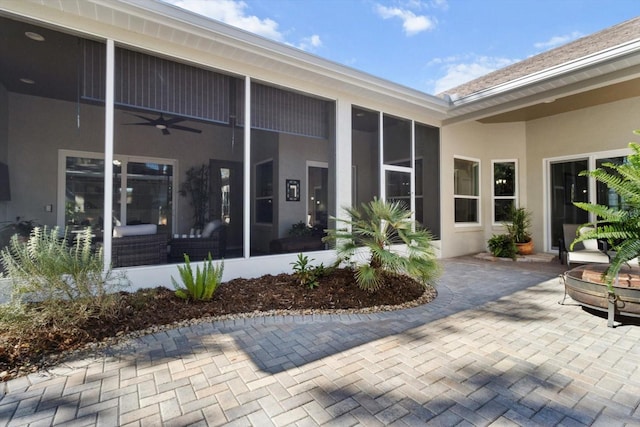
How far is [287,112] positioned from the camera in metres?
5.48

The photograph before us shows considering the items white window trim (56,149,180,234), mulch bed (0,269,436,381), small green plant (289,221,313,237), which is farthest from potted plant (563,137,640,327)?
white window trim (56,149,180,234)

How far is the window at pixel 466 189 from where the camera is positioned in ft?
26.6

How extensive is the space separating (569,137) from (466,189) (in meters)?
2.55

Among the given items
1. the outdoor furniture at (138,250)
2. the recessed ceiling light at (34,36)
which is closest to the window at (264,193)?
the outdoor furniture at (138,250)

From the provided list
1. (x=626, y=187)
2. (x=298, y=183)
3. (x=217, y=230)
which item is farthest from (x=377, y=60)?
(x=626, y=187)

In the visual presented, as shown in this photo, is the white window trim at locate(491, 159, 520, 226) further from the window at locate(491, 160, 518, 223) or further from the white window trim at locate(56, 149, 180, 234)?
the white window trim at locate(56, 149, 180, 234)

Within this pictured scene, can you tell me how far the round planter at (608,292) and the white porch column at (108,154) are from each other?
5.49m

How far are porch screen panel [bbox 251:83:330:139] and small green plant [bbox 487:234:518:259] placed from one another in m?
4.99

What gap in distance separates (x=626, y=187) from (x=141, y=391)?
183 inches

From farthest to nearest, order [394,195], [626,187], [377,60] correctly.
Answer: [377,60] < [394,195] < [626,187]

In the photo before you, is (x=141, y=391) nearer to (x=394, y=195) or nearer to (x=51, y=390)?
(x=51, y=390)

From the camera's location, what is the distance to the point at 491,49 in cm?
939

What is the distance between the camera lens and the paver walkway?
73.6 inches

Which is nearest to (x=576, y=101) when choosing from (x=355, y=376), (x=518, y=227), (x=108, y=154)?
(x=518, y=227)
